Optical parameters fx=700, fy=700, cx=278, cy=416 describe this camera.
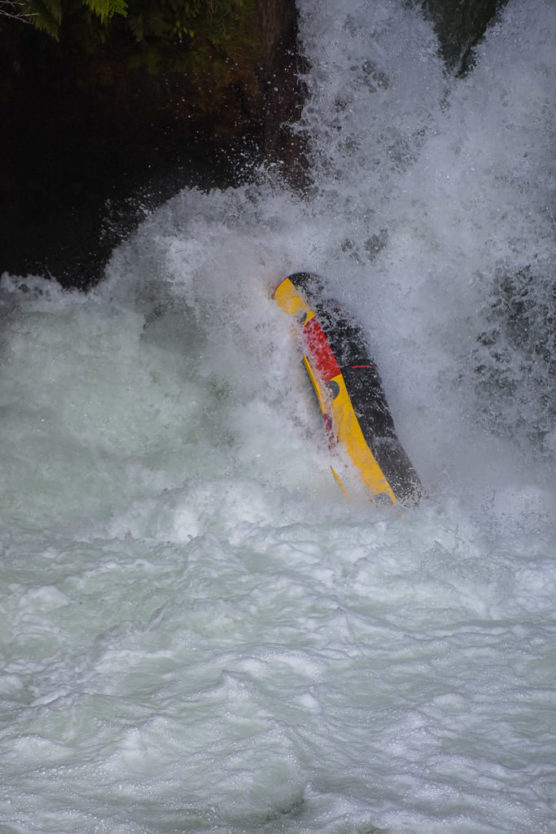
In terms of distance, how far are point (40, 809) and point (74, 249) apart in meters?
4.30

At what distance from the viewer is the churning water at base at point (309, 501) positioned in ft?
7.02

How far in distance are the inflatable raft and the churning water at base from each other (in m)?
0.17

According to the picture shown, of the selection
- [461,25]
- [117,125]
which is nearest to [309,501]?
[117,125]

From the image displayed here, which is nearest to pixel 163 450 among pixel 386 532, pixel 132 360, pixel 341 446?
pixel 132 360

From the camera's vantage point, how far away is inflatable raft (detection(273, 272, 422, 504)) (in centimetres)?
412

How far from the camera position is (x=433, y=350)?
523 centimetres

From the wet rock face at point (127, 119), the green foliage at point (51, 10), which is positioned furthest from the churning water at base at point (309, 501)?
the green foliage at point (51, 10)

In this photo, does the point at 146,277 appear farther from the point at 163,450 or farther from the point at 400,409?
the point at 400,409

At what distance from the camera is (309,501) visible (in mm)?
4039

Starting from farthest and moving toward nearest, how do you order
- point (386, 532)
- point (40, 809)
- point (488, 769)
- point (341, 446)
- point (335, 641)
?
point (341, 446), point (386, 532), point (335, 641), point (488, 769), point (40, 809)

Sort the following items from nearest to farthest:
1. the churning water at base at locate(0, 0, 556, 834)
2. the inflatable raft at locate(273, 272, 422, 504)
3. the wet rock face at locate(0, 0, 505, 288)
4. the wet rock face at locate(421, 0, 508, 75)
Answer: the churning water at base at locate(0, 0, 556, 834)
the inflatable raft at locate(273, 272, 422, 504)
the wet rock face at locate(0, 0, 505, 288)
the wet rock face at locate(421, 0, 508, 75)

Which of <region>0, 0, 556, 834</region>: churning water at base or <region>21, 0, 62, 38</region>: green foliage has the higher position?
<region>21, 0, 62, 38</region>: green foliage

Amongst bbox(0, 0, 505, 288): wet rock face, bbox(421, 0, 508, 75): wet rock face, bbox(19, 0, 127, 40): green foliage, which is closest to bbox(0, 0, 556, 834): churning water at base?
bbox(421, 0, 508, 75): wet rock face

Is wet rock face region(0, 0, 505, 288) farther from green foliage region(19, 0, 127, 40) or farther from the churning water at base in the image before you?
green foliage region(19, 0, 127, 40)
